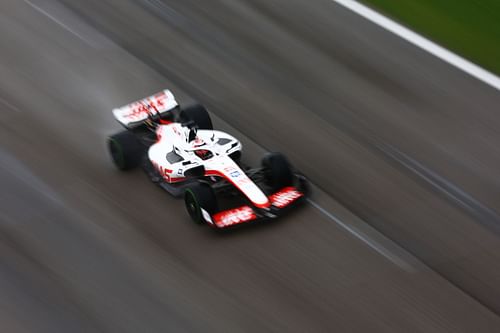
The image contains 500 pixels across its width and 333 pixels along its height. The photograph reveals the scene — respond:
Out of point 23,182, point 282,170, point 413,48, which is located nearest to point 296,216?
point 282,170

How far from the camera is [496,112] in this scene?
Result: 17.5 meters

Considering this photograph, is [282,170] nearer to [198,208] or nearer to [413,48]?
[198,208]

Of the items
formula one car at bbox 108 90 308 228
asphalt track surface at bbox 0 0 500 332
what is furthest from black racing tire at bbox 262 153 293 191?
asphalt track surface at bbox 0 0 500 332

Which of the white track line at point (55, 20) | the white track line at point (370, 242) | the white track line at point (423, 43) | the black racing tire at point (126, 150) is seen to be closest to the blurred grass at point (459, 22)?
the white track line at point (423, 43)

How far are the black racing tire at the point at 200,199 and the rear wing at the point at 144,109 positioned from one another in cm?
242

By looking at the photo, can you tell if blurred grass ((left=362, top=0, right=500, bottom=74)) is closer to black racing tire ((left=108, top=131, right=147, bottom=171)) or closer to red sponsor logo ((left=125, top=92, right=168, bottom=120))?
red sponsor logo ((left=125, top=92, right=168, bottom=120))

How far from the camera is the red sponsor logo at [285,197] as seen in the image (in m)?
13.8

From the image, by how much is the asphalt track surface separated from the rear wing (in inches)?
26.1

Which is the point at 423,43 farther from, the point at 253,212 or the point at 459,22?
the point at 253,212

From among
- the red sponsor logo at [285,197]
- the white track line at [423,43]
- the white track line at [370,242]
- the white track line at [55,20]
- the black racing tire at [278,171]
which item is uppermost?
the white track line at [423,43]

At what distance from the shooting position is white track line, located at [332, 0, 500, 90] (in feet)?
60.4

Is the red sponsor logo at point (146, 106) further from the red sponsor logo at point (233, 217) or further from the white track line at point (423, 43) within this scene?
the white track line at point (423, 43)

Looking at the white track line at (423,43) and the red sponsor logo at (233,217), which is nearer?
the red sponsor logo at (233,217)

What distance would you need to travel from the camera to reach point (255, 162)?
610 inches
